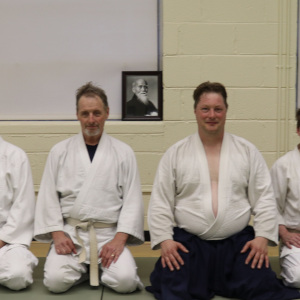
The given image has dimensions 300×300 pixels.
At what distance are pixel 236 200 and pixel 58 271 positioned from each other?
1065mm

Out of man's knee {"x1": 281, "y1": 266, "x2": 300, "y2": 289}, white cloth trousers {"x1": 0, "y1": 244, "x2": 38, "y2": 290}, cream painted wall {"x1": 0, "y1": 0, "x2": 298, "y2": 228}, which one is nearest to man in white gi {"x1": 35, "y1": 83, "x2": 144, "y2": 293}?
white cloth trousers {"x1": 0, "y1": 244, "x2": 38, "y2": 290}

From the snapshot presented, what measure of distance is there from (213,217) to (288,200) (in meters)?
0.61

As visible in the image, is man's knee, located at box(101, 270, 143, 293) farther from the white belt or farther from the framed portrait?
the framed portrait

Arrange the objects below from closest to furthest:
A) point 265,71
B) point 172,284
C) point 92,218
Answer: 1. point 172,284
2. point 92,218
3. point 265,71

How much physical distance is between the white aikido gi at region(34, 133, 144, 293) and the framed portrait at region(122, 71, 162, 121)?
42.8 inches

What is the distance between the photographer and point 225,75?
4.65m

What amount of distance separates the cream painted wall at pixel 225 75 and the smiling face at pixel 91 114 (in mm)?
1088

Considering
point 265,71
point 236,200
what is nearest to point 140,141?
point 265,71

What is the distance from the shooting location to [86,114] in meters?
3.55

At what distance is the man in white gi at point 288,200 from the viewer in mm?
3570

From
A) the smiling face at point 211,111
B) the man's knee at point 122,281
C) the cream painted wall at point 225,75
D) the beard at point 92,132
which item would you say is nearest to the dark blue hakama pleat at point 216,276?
the man's knee at point 122,281

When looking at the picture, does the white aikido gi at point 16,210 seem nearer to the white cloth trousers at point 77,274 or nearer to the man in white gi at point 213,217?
the white cloth trousers at point 77,274

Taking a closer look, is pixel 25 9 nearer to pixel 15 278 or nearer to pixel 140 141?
pixel 140 141

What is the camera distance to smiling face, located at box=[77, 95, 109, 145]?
3539 mm
